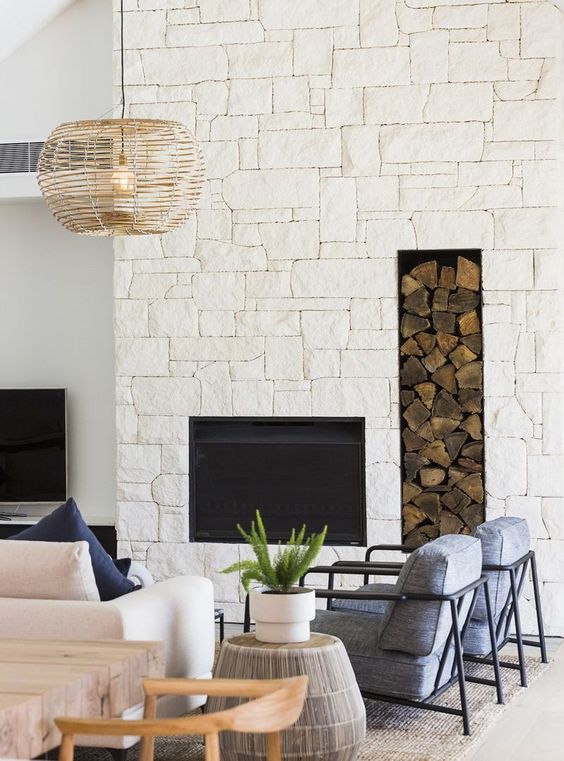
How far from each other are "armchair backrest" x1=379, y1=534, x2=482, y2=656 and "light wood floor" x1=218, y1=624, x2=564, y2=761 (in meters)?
0.41

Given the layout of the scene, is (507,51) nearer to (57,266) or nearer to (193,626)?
A: (57,266)

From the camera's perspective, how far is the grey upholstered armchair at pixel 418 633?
4418 mm

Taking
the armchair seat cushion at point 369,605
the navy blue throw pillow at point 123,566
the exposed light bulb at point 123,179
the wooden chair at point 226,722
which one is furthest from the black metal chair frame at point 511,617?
the wooden chair at point 226,722

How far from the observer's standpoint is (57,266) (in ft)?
25.3

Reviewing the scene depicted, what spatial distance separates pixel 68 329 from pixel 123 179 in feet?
10.6

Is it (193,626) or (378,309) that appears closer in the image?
(193,626)

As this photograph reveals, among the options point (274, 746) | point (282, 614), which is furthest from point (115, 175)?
point (274, 746)

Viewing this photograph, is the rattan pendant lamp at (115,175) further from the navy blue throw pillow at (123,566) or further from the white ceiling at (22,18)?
the white ceiling at (22,18)

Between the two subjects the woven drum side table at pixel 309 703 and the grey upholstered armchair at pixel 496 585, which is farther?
the grey upholstered armchair at pixel 496 585

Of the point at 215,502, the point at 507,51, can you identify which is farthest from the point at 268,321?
the point at 507,51

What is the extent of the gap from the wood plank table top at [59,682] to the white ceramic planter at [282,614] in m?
0.79

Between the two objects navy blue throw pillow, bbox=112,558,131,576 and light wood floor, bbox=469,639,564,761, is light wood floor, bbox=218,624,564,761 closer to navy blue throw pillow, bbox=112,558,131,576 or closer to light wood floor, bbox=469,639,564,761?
light wood floor, bbox=469,639,564,761

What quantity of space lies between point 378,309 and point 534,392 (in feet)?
3.20

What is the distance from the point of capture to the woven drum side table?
382 centimetres
